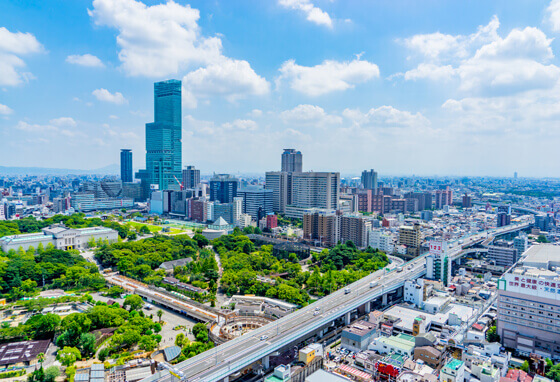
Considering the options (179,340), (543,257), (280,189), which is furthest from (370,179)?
(179,340)

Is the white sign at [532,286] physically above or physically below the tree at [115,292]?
above

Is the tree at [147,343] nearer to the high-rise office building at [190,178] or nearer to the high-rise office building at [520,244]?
the high-rise office building at [520,244]

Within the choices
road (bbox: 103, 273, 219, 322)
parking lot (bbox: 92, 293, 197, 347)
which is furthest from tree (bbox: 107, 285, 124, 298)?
road (bbox: 103, 273, 219, 322)

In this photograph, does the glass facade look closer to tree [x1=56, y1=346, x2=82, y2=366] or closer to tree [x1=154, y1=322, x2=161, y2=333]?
tree [x1=154, y1=322, x2=161, y2=333]

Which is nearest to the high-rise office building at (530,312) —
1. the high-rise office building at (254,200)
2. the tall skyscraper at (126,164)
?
the high-rise office building at (254,200)

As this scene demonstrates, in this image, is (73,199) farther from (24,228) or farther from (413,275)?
(413,275)

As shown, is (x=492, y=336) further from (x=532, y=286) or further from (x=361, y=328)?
(x=361, y=328)
